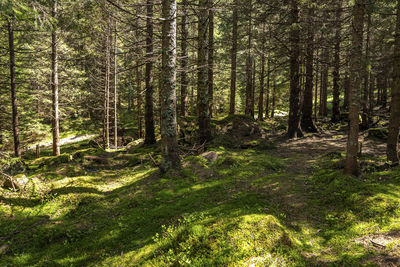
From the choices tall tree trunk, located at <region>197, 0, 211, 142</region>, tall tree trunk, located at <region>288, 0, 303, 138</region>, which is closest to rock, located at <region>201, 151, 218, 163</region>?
tall tree trunk, located at <region>197, 0, 211, 142</region>

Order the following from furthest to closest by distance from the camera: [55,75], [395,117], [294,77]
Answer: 1. [55,75]
2. [294,77]
3. [395,117]

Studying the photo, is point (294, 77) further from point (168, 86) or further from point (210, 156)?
point (168, 86)

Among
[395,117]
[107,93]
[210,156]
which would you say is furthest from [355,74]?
[107,93]

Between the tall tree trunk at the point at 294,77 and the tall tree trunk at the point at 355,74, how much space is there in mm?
7615

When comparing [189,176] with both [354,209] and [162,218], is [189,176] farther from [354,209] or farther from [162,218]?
[354,209]

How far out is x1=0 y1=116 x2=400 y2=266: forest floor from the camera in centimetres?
363

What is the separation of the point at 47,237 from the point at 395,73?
1286cm

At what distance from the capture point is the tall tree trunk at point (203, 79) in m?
11.3

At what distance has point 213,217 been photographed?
460cm

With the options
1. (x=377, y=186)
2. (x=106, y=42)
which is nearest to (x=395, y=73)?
(x=377, y=186)

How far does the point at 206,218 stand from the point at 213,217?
161 mm

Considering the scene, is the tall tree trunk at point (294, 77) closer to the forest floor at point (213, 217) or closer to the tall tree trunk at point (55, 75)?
the forest floor at point (213, 217)

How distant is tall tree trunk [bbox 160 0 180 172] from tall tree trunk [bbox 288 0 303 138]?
933 cm

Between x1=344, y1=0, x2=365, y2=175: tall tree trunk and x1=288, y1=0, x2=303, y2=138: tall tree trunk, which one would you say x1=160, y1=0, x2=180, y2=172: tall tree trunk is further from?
x1=288, y1=0, x2=303, y2=138: tall tree trunk
